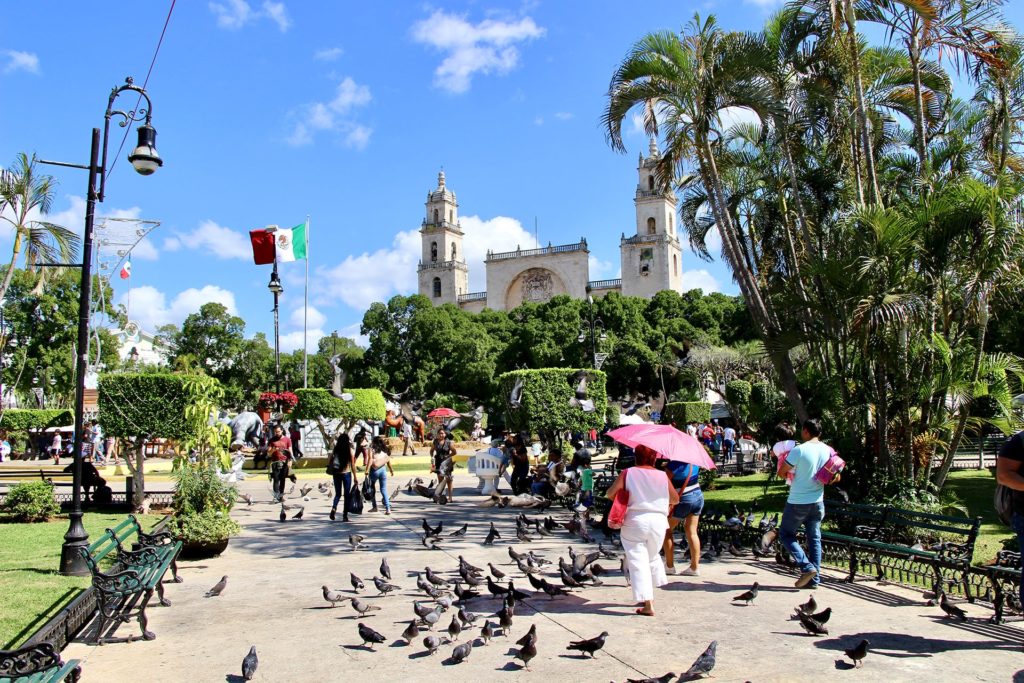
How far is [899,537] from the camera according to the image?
26.2 feet

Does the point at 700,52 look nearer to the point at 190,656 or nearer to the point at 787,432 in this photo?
the point at 787,432

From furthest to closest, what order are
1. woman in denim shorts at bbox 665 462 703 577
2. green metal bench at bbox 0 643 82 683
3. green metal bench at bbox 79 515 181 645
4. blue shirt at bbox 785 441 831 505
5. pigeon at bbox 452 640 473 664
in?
1. woman in denim shorts at bbox 665 462 703 577
2. blue shirt at bbox 785 441 831 505
3. green metal bench at bbox 79 515 181 645
4. pigeon at bbox 452 640 473 664
5. green metal bench at bbox 0 643 82 683

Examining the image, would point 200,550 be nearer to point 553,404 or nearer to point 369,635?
point 369,635

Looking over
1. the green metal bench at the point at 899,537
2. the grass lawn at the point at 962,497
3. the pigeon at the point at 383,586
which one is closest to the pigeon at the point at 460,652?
the pigeon at the point at 383,586

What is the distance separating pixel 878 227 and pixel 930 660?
→ 5.74m

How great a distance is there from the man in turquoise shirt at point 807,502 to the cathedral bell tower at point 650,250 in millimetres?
61173

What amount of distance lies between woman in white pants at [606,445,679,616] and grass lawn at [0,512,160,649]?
169 inches

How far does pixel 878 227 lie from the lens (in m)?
8.99

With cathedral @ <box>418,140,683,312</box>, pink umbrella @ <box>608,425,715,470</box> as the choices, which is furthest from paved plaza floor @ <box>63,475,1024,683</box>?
cathedral @ <box>418,140,683,312</box>

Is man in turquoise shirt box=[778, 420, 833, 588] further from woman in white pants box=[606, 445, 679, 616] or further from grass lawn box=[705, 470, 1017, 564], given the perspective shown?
grass lawn box=[705, 470, 1017, 564]

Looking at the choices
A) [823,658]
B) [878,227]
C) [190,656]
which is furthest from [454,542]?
[878,227]

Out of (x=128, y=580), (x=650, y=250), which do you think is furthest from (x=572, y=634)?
(x=650, y=250)

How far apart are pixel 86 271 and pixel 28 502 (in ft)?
17.9

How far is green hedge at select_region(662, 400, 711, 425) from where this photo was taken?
29.3m
